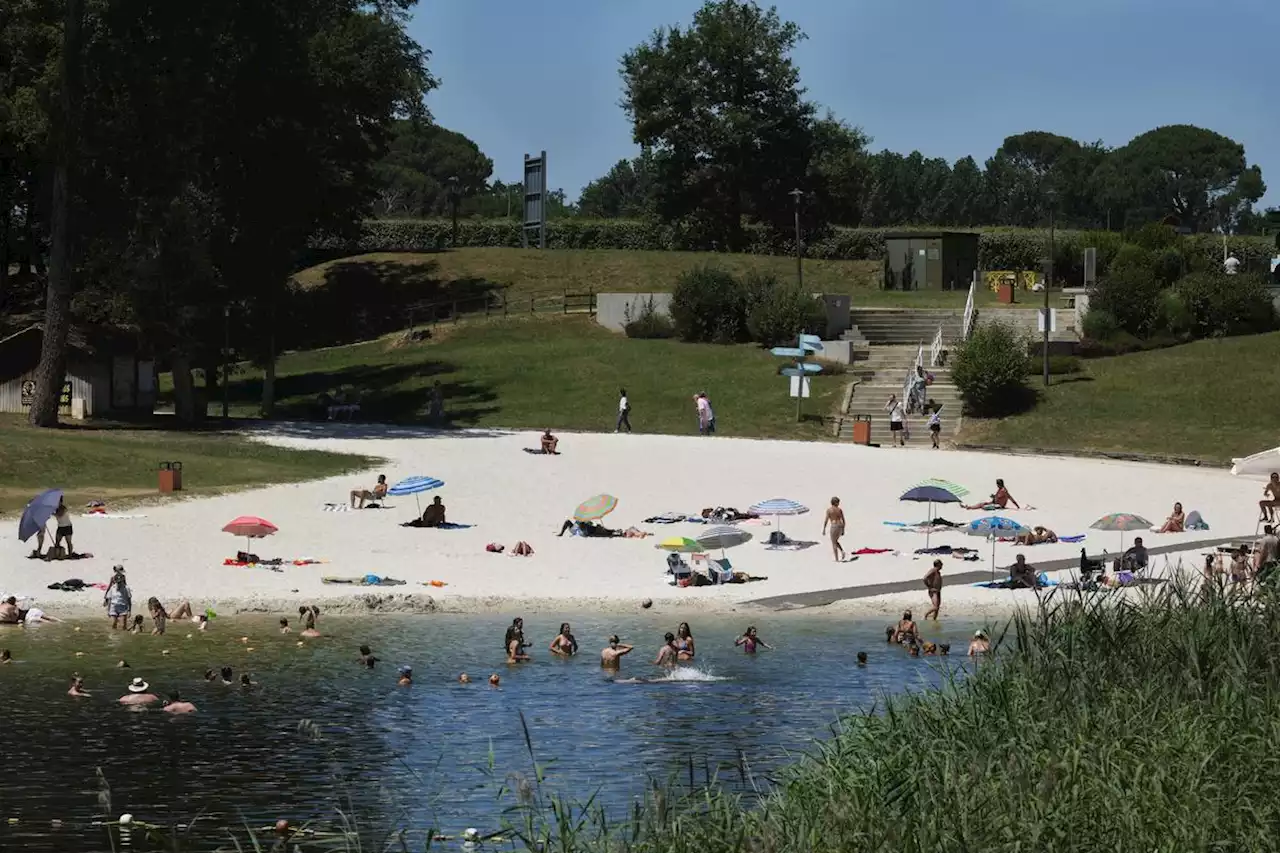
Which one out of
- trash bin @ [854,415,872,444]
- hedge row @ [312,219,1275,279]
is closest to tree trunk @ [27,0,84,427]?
trash bin @ [854,415,872,444]

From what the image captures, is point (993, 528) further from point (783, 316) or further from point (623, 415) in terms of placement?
point (783, 316)

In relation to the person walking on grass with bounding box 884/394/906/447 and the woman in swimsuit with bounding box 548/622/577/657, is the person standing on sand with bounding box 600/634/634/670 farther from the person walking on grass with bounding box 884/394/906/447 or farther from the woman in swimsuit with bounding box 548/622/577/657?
the person walking on grass with bounding box 884/394/906/447

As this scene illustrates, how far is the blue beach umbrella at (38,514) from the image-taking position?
3497cm

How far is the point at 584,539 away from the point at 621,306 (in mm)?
37928

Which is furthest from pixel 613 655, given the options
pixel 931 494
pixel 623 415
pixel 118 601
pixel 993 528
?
pixel 623 415

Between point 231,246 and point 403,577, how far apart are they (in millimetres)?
27544

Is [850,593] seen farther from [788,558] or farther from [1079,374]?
[1079,374]

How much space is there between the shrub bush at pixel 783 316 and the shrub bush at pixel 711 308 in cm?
82

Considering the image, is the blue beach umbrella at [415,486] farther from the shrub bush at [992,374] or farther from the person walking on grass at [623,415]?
the shrub bush at [992,374]

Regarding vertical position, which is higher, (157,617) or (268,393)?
(268,393)

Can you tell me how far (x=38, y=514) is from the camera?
3503 centimetres

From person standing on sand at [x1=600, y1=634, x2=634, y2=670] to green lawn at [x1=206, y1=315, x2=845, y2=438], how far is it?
31.6m

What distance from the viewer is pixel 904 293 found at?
267 ft

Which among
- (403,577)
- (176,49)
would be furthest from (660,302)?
(403,577)
